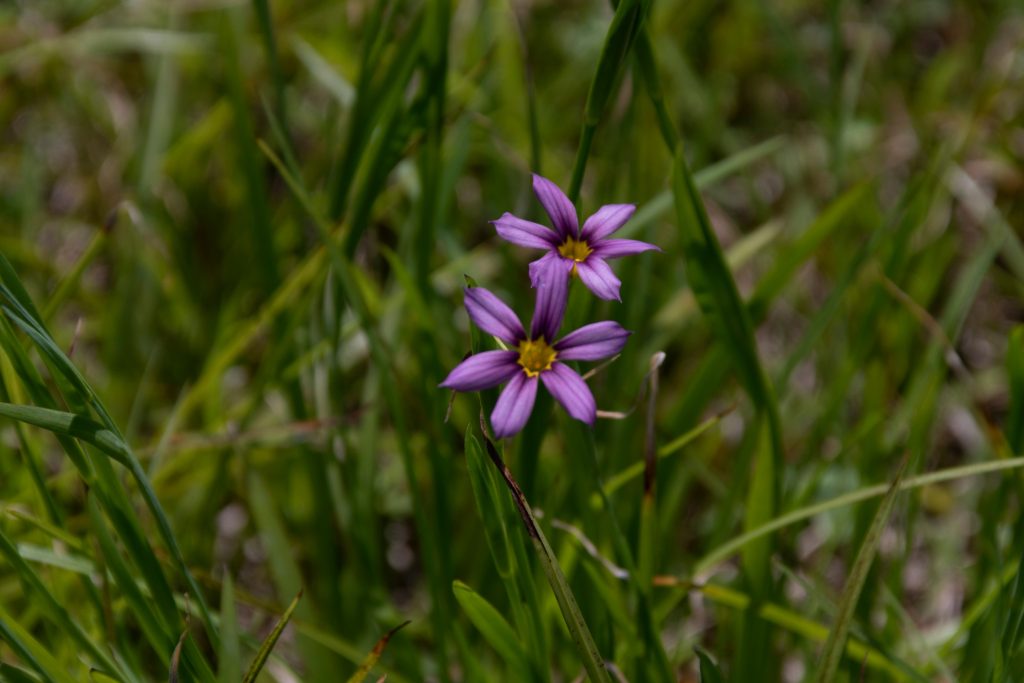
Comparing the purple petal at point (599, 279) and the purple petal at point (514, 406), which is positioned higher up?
the purple petal at point (599, 279)

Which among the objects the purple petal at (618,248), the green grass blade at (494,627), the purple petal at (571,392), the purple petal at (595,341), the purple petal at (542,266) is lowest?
the green grass blade at (494,627)

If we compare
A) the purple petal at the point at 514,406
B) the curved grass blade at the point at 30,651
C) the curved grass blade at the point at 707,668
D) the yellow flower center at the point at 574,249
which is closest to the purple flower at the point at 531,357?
the purple petal at the point at 514,406

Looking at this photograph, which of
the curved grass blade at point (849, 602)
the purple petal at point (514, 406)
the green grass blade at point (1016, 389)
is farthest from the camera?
the green grass blade at point (1016, 389)

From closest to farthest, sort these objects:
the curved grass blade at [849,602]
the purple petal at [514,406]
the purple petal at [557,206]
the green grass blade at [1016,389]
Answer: the purple petal at [514,406], the purple petal at [557,206], the curved grass blade at [849,602], the green grass blade at [1016,389]

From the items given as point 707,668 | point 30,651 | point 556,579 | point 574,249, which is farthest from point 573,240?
point 30,651

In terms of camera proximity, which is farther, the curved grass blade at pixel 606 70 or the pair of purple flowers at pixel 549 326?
the curved grass blade at pixel 606 70

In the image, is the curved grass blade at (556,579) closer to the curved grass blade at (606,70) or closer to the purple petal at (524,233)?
the purple petal at (524,233)

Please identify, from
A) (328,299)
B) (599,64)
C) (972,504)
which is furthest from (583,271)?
(972,504)

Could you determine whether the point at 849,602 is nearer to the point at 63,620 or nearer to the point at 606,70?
the point at 606,70
